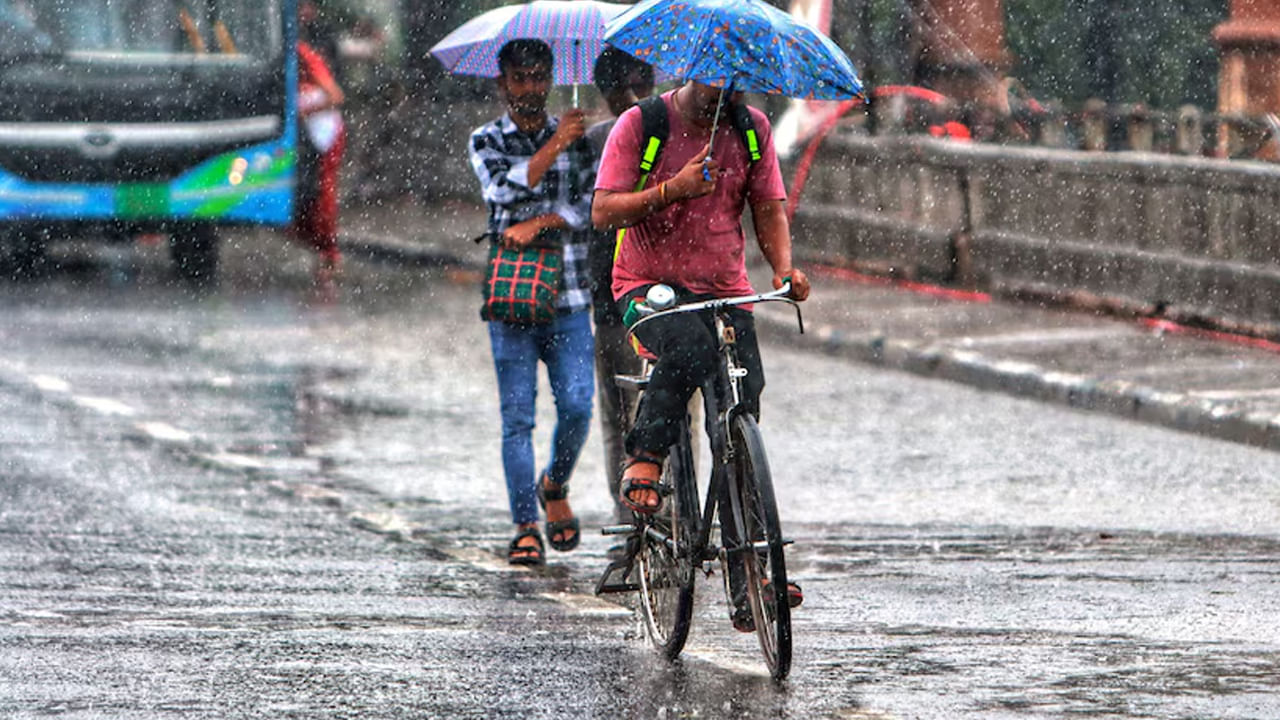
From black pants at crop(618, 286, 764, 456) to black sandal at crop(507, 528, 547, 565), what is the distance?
1.76 metres

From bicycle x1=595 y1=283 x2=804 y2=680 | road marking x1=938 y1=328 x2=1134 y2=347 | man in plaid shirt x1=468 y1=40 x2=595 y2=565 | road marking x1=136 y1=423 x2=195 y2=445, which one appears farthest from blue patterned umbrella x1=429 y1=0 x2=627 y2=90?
road marking x1=938 y1=328 x2=1134 y2=347

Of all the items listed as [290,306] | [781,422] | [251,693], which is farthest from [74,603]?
[290,306]

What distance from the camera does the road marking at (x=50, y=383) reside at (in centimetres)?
1284

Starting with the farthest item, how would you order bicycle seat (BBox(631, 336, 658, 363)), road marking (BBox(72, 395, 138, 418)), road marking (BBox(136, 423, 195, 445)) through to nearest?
1. road marking (BBox(72, 395, 138, 418))
2. road marking (BBox(136, 423, 195, 445))
3. bicycle seat (BBox(631, 336, 658, 363))

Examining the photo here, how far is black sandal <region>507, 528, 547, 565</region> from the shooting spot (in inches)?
332

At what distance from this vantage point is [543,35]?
27.5 feet

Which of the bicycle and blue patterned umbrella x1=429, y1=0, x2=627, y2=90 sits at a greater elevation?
blue patterned umbrella x1=429, y1=0, x2=627, y2=90

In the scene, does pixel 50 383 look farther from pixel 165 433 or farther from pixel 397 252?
pixel 397 252

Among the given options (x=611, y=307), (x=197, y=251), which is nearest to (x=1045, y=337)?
(x=611, y=307)

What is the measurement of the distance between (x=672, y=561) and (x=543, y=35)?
2.31m

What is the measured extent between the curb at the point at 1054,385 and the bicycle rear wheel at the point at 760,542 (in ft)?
17.9

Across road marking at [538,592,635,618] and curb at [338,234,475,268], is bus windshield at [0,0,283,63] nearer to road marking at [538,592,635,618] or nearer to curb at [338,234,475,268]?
curb at [338,234,475,268]

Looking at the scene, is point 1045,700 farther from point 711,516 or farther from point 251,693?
point 251,693

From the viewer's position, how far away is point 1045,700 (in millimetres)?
6082
